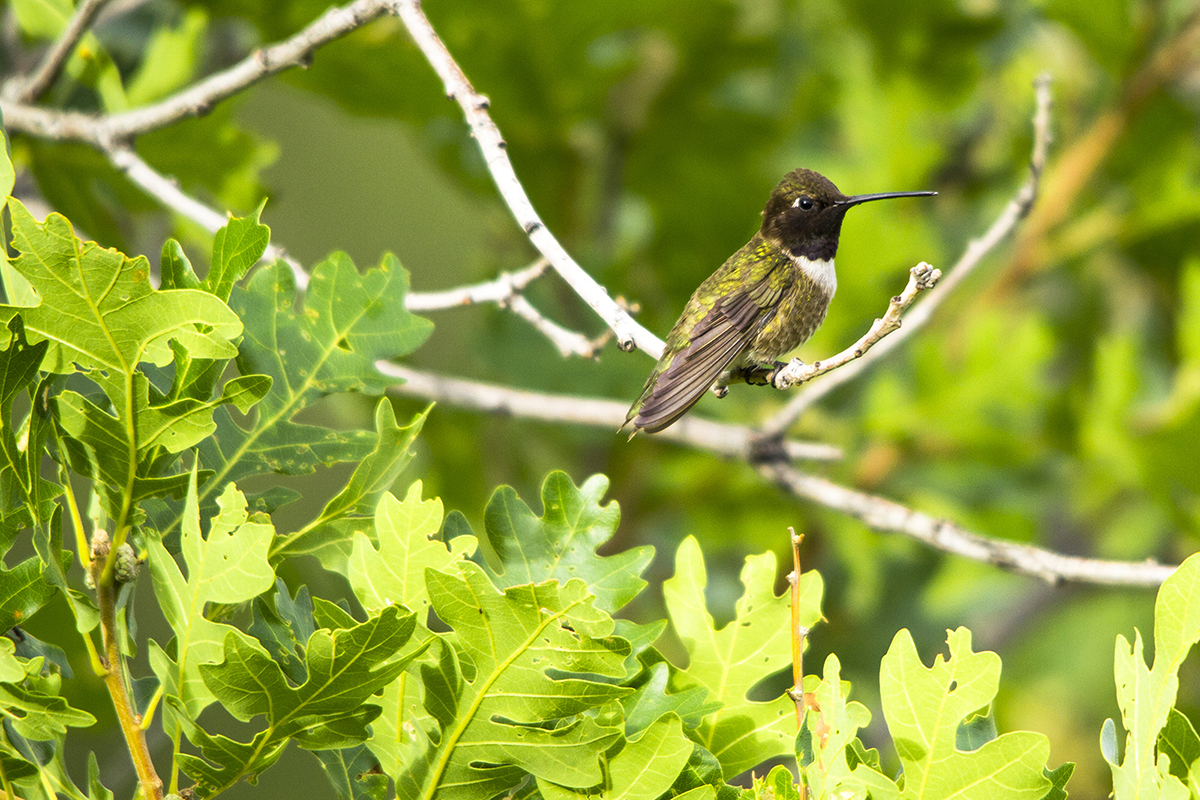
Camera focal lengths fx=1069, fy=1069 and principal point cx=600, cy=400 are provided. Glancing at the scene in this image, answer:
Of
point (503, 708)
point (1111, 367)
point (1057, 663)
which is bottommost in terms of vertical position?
point (1057, 663)

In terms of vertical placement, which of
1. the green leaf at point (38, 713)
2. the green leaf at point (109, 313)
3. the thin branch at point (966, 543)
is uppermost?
the green leaf at point (109, 313)

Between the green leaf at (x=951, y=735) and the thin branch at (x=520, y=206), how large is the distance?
1.31 feet

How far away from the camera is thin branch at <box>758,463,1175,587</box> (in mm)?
1434

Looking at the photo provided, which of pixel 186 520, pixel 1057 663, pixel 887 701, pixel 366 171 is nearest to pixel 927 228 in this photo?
pixel 1057 663

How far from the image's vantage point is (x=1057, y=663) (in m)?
4.16

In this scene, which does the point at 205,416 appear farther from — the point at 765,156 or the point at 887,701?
the point at 765,156

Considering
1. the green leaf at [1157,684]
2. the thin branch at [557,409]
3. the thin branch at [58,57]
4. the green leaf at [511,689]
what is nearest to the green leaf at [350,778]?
the green leaf at [511,689]

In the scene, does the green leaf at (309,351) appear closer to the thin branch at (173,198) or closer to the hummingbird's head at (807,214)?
the thin branch at (173,198)

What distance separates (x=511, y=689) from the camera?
0.89 meters

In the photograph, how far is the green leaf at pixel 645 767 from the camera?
882mm

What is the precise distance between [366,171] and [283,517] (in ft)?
8.41

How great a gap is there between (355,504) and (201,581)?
6.6 inches

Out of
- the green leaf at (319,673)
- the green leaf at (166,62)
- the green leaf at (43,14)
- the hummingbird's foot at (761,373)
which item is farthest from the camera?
the green leaf at (166,62)

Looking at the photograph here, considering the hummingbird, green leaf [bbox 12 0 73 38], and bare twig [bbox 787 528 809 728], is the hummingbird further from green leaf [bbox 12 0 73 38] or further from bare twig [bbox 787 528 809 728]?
green leaf [bbox 12 0 73 38]
